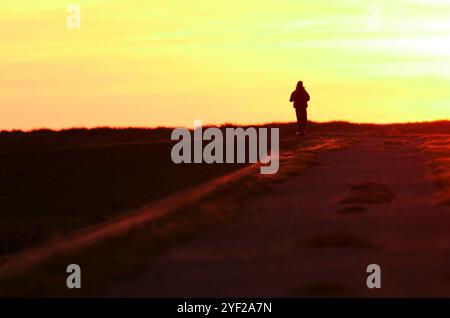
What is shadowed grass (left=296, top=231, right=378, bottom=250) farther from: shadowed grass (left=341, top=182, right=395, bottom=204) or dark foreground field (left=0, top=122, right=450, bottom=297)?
shadowed grass (left=341, top=182, right=395, bottom=204)

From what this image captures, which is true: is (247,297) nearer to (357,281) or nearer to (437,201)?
(357,281)

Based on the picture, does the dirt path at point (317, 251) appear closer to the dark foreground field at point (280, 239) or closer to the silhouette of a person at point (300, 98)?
the dark foreground field at point (280, 239)

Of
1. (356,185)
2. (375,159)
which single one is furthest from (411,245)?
(375,159)

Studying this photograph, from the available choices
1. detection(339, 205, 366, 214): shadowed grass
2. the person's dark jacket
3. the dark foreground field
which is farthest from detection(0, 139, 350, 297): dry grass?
the person's dark jacket

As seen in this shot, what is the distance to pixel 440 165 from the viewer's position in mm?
30094

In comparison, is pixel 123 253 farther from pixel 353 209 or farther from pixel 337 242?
pixel 353 209

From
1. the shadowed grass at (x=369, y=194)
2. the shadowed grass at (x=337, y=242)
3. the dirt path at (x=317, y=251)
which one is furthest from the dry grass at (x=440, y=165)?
the shadowed grass at (x=337, y=242)

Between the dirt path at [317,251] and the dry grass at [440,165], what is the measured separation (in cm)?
30

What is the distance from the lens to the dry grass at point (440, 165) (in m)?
22.4

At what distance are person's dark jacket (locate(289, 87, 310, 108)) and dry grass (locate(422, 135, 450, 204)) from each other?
31.0 feet

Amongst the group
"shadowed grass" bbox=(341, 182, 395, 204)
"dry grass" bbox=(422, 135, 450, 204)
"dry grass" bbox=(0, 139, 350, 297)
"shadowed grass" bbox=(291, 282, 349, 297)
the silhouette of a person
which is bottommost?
"shadowed grass" bbox=(291, 282, 349, 297)

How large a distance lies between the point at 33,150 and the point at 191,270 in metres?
45.6

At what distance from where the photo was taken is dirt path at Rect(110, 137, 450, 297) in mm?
13977

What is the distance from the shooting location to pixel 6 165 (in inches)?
2226
